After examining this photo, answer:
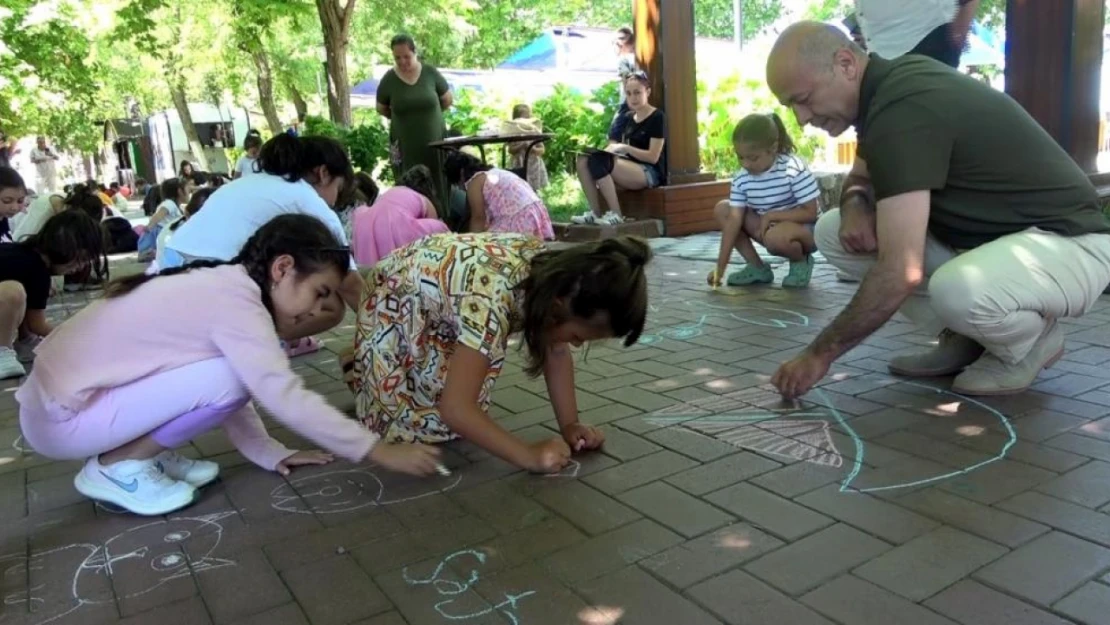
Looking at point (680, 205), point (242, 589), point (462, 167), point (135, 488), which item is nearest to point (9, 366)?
point (135, 488)

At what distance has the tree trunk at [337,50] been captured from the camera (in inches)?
437

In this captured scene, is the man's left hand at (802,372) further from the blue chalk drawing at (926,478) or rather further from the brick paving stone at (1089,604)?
the brick paving stone at (1089,604)

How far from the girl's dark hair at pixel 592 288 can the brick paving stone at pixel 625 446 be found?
48 cm

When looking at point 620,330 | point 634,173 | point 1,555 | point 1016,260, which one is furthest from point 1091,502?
point 634,173

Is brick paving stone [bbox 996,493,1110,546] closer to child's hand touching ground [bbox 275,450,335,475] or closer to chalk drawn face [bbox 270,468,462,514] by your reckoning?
chalk drawn face [bbox 270,468,462,514]

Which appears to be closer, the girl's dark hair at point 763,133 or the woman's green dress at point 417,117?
the girl's dark hair at point 763,133

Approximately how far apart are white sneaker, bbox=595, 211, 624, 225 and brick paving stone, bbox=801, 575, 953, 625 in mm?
5509

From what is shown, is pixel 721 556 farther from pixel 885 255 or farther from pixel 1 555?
pixel 1 555

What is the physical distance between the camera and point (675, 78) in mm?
7141

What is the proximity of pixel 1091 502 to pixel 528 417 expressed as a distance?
163 cm

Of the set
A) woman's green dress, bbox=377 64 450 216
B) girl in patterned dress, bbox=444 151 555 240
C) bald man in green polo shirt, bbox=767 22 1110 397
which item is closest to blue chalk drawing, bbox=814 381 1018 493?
bald man in green polo shirt, bbox=767 22 1110 397

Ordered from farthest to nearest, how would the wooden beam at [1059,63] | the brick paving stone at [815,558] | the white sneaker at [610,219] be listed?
1. the white sneaker at [610,219]
2. the wooden beam at [1059,63]
3. the brick paving stone at [815,558]

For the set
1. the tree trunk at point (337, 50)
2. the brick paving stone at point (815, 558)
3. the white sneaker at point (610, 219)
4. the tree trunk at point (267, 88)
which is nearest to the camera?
the brick paving stone at point (815, 558)

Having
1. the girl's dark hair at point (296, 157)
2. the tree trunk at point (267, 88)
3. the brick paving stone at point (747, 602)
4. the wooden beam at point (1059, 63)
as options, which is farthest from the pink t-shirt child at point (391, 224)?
the tree trunk at point (267, 88)
